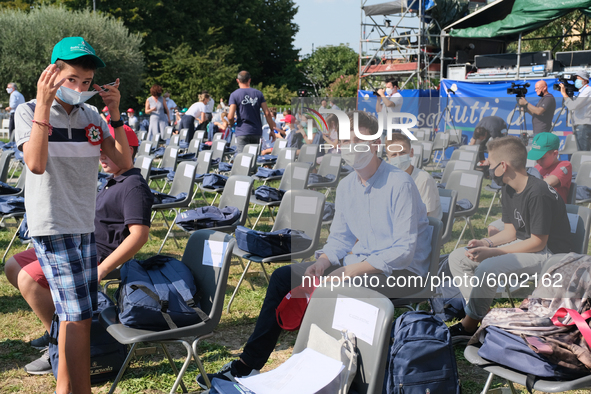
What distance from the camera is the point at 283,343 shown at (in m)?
3.30

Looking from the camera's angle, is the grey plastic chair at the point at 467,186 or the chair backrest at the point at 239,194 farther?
the chair backrest at the point at 239,194

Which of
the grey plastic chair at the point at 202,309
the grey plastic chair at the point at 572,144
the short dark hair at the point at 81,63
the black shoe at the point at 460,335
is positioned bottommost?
the black shoe at the point at 460,335

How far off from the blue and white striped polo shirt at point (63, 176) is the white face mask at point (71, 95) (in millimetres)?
50

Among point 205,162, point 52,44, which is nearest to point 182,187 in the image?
point 205,162

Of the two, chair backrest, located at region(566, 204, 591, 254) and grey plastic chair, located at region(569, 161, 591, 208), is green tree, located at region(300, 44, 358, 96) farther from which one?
chair backrest, located at region(566, 204, 591, 254)

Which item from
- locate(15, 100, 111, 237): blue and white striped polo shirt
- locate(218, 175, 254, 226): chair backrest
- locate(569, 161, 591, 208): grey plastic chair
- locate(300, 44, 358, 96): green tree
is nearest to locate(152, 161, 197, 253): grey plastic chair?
locate(218, 175, 254, 226): chair backrest

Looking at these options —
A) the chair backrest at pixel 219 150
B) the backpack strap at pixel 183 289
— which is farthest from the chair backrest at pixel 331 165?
the chair backrest at pixel 219 150

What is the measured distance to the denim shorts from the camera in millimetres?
2178

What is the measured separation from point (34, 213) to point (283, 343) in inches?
69.1

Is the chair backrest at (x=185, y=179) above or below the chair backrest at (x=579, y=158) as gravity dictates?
below

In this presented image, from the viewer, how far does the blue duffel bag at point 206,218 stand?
4305mm

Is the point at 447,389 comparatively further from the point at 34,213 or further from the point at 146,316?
the point at 34,213

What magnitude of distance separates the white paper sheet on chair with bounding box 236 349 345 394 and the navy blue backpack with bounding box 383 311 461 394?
0.98 feet

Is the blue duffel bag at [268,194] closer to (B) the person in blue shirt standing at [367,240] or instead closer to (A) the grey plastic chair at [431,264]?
(B) the person in blue shirt standing at [367,240]
